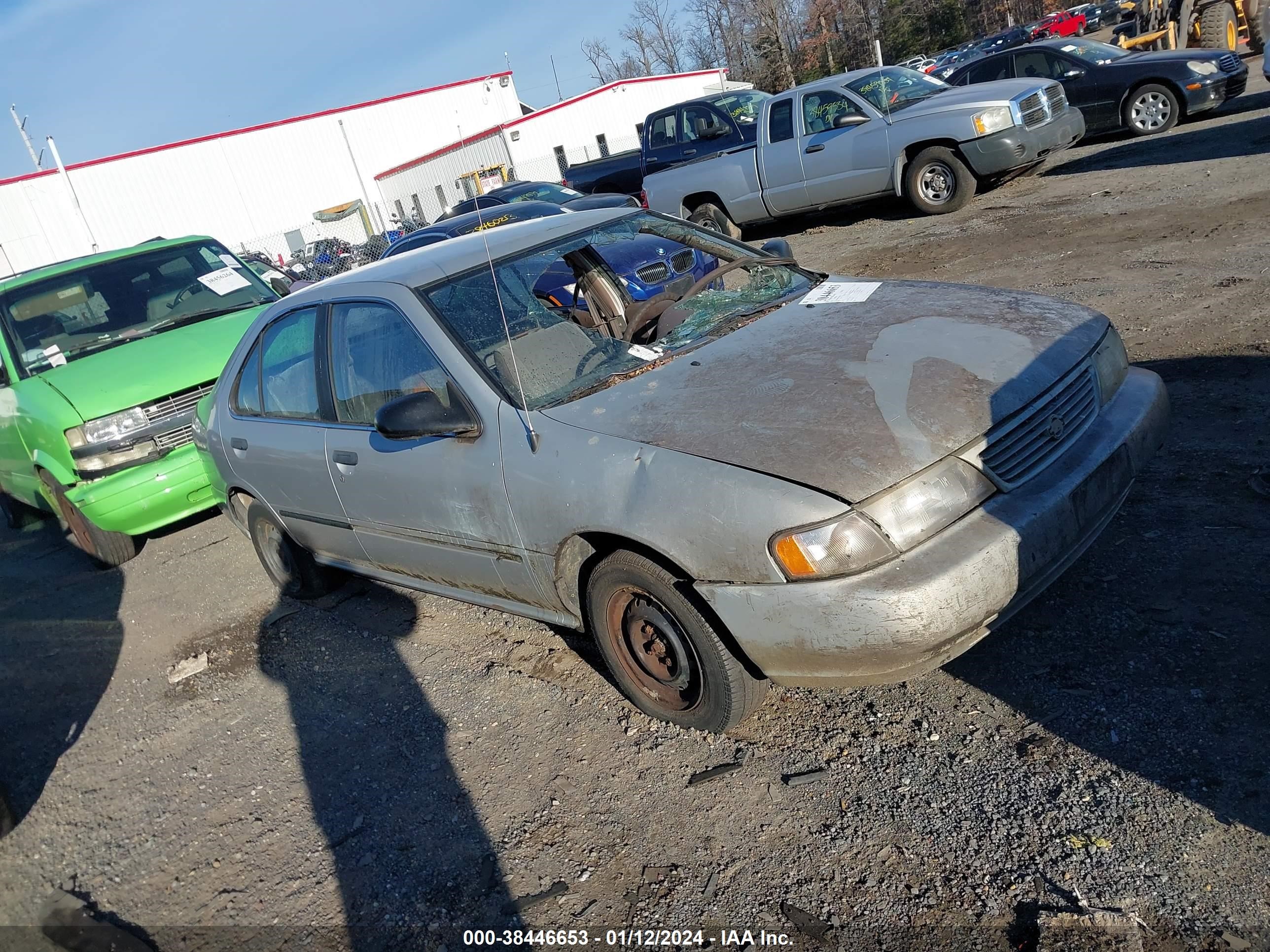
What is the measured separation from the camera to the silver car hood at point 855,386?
2.66 metres

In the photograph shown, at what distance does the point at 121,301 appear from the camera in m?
6.86

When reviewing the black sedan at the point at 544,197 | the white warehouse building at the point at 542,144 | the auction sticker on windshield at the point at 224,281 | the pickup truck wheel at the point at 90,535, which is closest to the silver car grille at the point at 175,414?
the pickup truck wheel at the point at 90,535

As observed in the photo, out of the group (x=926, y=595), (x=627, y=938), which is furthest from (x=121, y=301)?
(x=926, y=595)

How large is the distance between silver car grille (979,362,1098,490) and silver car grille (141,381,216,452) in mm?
5102

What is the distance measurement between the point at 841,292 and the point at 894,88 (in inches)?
332

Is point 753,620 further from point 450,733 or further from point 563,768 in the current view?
point 450,733

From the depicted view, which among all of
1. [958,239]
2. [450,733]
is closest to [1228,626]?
[450,733]

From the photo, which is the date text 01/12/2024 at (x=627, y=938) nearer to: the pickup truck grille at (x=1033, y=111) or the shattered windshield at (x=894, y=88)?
the pickup truck grille at (x=1033, y=111)

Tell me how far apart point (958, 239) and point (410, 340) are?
7465 millimetres

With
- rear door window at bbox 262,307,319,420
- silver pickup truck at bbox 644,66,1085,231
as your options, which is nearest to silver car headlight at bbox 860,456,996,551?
rear door window at bbox 262,307,319,420

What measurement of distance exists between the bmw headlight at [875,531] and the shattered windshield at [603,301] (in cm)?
112

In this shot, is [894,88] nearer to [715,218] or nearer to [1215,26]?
[715,218]

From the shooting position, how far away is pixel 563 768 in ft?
10.3

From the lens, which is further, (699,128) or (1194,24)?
(1194,24)
